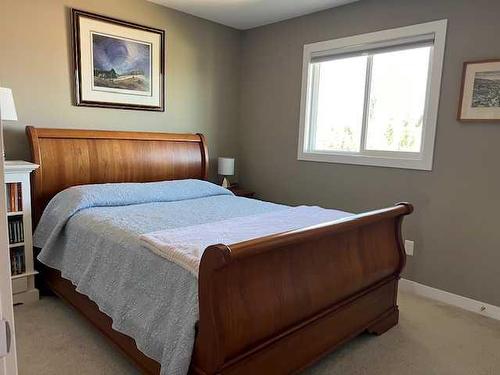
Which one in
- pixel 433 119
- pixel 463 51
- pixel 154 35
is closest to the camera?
pixel 463 51

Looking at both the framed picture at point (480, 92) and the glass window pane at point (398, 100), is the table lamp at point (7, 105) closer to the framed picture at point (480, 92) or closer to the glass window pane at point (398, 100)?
the glass window pane at point (398, 100)

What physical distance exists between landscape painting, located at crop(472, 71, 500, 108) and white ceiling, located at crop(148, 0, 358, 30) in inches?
50.9

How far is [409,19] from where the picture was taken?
9.57 feet

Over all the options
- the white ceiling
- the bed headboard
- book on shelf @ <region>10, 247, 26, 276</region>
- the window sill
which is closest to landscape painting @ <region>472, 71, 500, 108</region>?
the window sill

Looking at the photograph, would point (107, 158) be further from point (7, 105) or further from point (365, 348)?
point (365, 348)

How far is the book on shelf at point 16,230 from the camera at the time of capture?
101 inches

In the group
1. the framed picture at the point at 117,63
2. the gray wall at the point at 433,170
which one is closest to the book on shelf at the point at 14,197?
the framed picture at the point at 117,63

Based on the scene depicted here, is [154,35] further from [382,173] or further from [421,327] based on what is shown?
[421,327]

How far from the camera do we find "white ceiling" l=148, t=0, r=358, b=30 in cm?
330

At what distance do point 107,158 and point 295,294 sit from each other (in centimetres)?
218

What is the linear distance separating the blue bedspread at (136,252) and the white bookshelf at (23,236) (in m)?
0.10

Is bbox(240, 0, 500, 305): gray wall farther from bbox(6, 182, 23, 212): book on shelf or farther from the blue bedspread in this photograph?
bbox(6, 182, 23, 212): book on shelf

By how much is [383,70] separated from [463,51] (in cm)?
67

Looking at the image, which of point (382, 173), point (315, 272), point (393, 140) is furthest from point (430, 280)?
point (315, 272)
